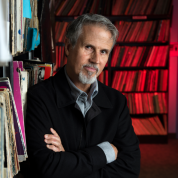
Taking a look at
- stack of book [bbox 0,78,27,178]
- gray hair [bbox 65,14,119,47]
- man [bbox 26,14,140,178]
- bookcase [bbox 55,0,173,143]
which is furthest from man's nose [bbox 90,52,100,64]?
bookcase [bbox 55,0,173,143]

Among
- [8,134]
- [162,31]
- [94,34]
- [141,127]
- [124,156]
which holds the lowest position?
[141,127]

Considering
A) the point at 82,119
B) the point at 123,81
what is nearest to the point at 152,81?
the point at 123,81

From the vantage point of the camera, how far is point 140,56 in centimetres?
348

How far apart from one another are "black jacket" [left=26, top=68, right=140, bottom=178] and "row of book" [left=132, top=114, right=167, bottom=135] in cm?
240

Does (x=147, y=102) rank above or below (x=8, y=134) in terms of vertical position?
below

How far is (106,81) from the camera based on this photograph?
3.54 metres

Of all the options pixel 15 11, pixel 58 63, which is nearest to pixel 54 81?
pixel 15 11

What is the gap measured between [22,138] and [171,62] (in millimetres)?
3499

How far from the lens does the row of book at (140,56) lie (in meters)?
3.44

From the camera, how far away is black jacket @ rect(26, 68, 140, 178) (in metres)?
0.98

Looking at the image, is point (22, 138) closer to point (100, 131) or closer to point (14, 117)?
point (14, 117)

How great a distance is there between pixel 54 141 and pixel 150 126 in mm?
2854

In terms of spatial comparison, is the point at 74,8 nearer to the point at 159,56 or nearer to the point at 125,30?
the point at 125,30

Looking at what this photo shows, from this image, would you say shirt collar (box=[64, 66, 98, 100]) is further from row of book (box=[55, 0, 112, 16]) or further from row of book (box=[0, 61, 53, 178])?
row of book (box=[55, 0, 112, 16])
